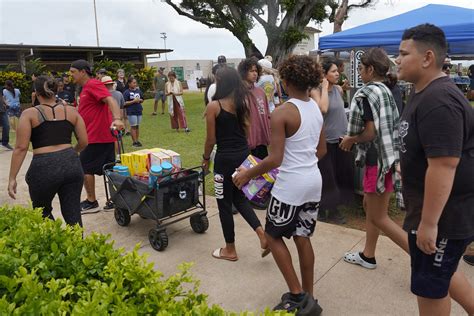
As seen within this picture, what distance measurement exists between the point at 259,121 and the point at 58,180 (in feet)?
7.50

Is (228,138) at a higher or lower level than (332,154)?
higher

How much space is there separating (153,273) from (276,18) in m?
19.4

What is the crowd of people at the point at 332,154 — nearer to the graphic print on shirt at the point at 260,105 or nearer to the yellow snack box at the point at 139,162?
the graphic print on shirt at the point at 260,105

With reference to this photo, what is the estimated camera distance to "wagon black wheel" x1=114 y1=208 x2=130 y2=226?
183 inches

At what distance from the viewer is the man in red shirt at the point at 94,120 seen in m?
Answer: 4.69

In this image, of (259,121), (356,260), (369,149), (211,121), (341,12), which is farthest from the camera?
(341,12)

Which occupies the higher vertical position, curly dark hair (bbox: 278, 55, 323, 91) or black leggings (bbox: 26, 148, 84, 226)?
curly dark hair (bbox: 278, 55, 323, 91)

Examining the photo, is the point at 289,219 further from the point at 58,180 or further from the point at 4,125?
the point at 4,125

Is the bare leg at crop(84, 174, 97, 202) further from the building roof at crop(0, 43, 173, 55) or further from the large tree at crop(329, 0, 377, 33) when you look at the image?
the building roof at crop(0, 43, 173, 55)

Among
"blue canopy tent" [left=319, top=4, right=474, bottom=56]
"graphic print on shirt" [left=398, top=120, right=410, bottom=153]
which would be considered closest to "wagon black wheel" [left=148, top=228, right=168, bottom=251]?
"graphic print on shirt" [left=398, top=120, right=410, bottom=153]

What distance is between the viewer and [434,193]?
1.81m

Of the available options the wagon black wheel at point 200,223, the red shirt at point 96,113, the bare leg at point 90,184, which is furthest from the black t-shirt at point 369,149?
the bare leg at point 90,184

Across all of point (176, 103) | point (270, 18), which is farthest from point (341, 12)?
point (176, 103)

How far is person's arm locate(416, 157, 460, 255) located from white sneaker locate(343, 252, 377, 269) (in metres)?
1.71
